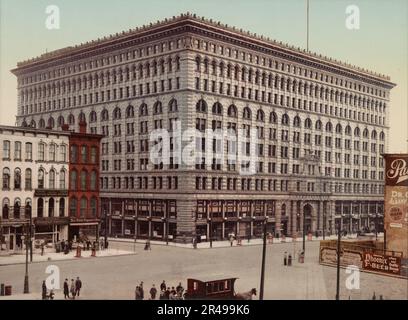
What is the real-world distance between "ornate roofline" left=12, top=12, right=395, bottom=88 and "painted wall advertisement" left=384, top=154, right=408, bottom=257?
99.0 ft

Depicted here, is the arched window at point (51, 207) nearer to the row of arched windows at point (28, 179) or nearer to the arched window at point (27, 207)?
the row of arched windows at point (28, 179)

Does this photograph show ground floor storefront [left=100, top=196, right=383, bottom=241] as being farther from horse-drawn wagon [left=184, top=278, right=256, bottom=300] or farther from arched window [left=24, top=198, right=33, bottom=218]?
horse-drawn wagon [left=184, top=278, right=256, bottom=300]

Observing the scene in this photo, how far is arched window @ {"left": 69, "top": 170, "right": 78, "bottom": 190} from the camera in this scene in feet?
220

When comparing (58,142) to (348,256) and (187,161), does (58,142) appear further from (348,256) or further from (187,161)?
(348,256)

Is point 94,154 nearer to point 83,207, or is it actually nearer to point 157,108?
point 83,207

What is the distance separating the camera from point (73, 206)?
221 feet

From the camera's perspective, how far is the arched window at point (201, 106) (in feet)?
247

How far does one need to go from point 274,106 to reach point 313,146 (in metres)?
9.07

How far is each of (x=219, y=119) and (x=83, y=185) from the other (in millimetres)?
19508

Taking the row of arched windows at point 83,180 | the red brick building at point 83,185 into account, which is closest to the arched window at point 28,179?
the red brick building at point 83,185

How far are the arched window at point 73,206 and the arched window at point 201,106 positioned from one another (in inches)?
739
